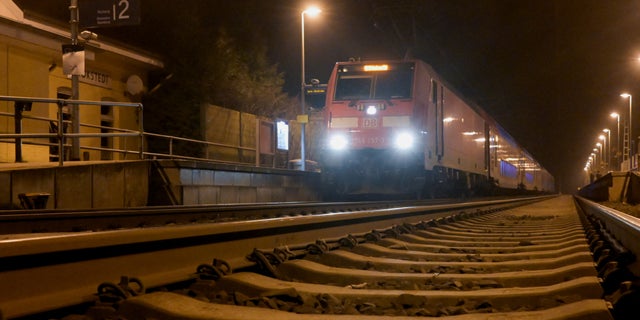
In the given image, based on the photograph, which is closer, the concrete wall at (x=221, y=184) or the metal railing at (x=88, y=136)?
the metal railing at (x=88, y=136)

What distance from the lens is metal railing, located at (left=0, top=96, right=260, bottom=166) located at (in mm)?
12609

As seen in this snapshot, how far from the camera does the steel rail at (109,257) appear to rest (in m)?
2.71

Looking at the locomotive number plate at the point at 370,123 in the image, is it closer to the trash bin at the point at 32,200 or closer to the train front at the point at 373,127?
the train front at the point at 373,127

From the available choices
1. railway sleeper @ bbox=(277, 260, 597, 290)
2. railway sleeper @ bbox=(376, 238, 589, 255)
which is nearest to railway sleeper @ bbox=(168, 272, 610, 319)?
railway sleeper @ bbox=(277, 260, 597, 290)

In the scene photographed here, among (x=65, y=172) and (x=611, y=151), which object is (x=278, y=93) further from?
(x=611, y=151)

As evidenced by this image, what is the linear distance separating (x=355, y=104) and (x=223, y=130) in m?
7.17

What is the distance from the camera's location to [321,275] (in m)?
4.26

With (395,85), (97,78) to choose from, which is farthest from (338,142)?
(97,78)

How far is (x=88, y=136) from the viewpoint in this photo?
13.1 metres

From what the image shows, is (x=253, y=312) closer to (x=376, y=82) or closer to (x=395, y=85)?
(x=395, y=85)

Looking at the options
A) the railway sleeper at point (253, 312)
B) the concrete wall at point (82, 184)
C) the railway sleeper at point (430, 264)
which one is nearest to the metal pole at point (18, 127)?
the concrete wall at point (82, 184)

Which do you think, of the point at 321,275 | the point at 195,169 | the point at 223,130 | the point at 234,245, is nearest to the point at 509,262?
the point at 321,275

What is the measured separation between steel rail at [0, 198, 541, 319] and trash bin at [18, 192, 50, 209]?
279 inches

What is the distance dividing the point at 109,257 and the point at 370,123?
1420 centimetres
